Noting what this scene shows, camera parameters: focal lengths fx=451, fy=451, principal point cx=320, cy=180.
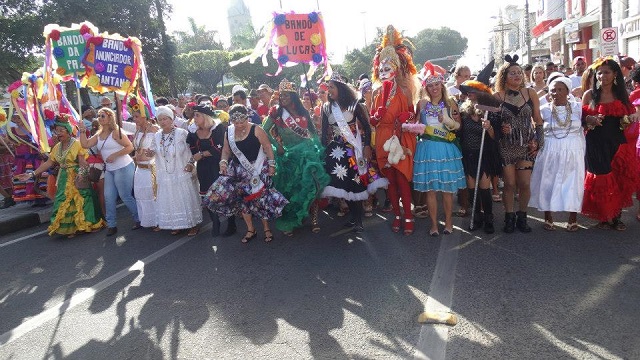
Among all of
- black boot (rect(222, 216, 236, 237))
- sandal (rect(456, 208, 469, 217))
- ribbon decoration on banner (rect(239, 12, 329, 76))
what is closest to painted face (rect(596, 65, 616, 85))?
sandal (rect(456, 208, 469, 217))

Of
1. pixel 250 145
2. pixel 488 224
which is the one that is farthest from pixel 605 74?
pixel 250 145

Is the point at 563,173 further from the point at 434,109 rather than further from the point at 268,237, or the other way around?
the point at 268,237

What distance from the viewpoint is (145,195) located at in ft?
21.3

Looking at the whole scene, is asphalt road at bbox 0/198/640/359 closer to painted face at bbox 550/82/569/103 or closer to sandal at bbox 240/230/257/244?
sandal at bbox 240/230/257/244

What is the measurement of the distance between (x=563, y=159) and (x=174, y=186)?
4.76 metres

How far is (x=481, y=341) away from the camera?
296 centimetres

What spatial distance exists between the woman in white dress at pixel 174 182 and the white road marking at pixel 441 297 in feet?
11.0

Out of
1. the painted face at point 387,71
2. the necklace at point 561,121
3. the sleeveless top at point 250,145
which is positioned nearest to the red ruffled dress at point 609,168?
the necklace at point 561,121

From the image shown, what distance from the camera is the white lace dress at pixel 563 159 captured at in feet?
15.7

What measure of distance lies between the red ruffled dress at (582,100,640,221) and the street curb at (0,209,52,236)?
8.30 meters

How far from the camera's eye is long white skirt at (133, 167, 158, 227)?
6.48m

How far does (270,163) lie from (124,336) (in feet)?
8.18

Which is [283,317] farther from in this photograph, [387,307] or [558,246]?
[558,246]

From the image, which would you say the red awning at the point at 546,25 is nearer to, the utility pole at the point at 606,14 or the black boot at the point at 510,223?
the utility pole at the point at 606,14
